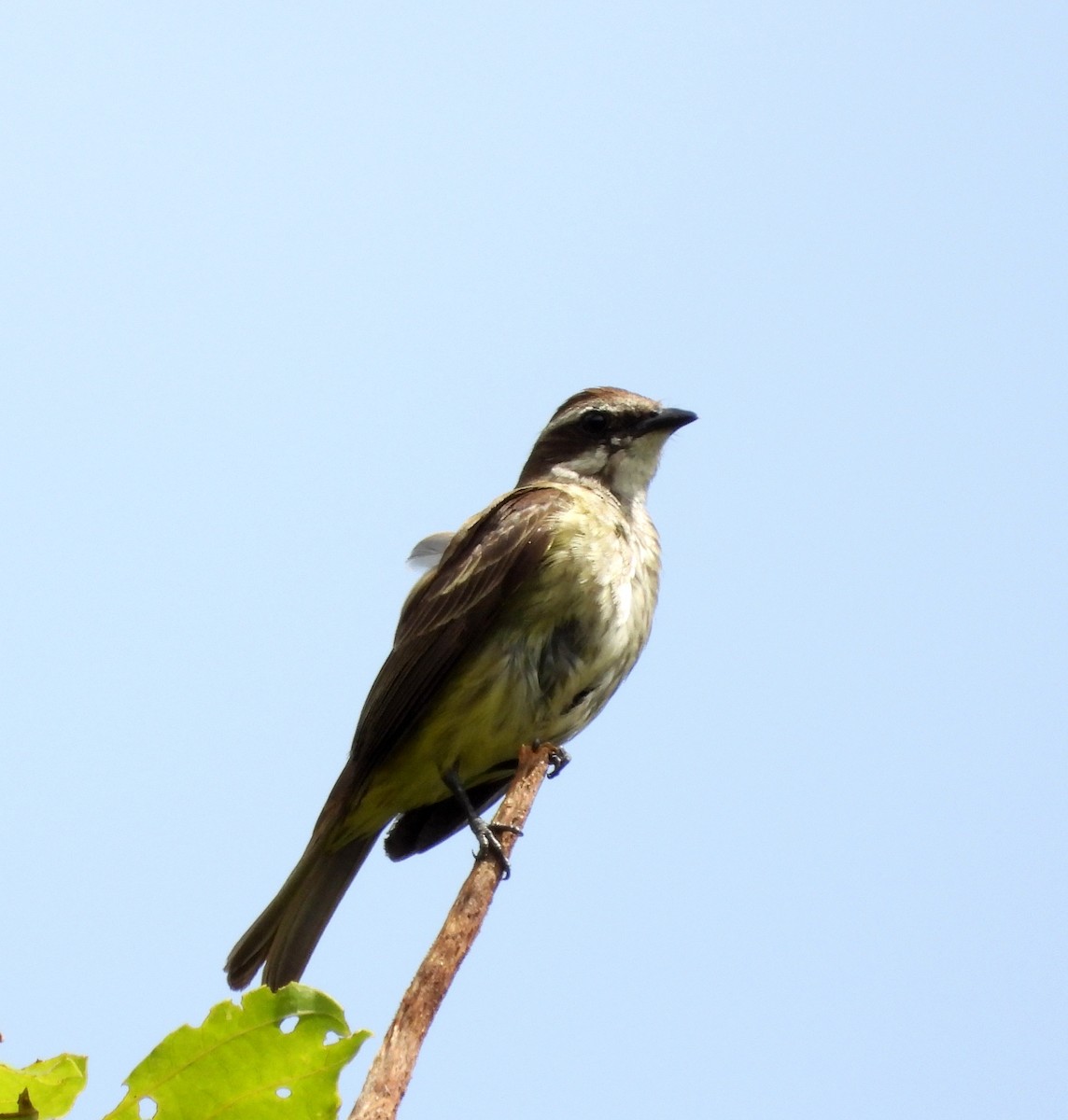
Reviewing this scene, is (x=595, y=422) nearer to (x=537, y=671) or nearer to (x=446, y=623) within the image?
(x=446, y=623)

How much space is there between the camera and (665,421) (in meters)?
8.23

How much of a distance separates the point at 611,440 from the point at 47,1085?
605cm

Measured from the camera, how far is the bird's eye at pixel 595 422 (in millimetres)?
8359

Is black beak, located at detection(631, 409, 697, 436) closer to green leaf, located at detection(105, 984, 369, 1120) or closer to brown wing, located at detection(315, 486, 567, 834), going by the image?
brown wing, located at detection(315, 486, 567, 834)

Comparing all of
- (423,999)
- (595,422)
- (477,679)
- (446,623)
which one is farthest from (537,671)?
(423,999)

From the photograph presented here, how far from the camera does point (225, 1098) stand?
9.29 feet

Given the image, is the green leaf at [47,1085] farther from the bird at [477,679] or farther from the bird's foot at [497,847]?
the bird at [477,679]

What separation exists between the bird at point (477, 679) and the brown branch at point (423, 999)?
2.28 meters

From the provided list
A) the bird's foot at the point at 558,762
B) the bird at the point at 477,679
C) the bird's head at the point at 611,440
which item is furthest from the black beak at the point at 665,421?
the bird's foot at the point at 558,762

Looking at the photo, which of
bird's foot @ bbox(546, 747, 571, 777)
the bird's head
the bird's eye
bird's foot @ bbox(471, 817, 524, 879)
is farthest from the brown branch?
the bird's eye

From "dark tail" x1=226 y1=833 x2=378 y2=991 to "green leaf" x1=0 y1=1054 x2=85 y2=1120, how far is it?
4722 mm

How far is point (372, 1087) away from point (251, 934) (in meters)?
4.33

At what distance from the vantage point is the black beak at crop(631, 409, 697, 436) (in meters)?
8.21

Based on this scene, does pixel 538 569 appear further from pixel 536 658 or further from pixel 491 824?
pixel 491 824
